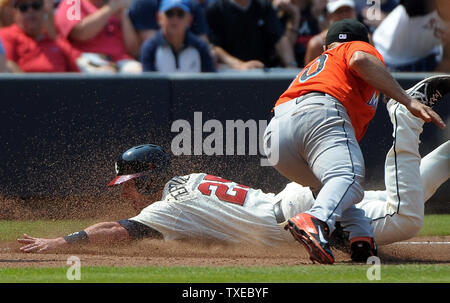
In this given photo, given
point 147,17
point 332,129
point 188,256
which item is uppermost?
point 147,17

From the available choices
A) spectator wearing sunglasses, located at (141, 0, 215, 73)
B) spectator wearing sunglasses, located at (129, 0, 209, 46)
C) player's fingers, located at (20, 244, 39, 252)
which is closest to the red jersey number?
player's fingers, located at (20, 244, 39, 252)

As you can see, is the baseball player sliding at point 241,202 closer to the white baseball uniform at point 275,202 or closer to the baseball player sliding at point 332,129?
the white baseball uniform at point 275,202

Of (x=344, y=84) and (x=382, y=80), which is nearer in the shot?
(x=382, y=80)

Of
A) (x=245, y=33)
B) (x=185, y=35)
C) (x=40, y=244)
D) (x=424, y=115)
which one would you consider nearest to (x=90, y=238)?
(x=40, y=244)

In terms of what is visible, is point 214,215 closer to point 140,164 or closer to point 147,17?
point 140,164

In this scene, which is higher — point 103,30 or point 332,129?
point 103,30

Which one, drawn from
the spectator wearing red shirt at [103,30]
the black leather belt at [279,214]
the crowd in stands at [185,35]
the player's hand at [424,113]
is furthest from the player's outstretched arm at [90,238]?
the spectator wearing red shirt at [103,30]

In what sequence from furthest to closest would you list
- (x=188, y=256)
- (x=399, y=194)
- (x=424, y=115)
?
(x=188, y=256), (x=399, y=194), (x=424, y=115)
